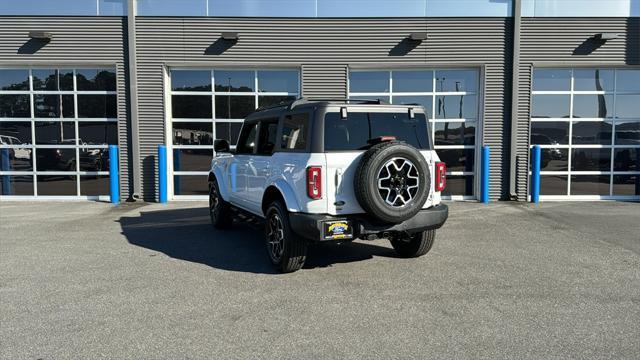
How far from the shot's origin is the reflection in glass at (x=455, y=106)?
11.9 m

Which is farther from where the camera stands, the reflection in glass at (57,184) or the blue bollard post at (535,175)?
the reflection in glass at (57,184)

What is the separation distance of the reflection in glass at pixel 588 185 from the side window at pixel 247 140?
352 inches

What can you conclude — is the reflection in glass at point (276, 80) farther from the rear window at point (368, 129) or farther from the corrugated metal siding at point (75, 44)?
the rear window at point (368, 129)

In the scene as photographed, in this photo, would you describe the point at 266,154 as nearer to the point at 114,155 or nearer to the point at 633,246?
the point at 633,246

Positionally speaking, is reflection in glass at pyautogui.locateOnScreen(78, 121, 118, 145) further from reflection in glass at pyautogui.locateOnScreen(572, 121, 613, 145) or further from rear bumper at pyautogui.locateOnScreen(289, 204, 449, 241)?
reflection in glass at pyautogui.locateOnScreen(572, 121, 613, 145)

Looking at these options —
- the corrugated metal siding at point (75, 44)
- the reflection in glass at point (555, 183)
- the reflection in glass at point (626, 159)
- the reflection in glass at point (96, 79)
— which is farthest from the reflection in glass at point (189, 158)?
the reflection in glass at point (626, 159)

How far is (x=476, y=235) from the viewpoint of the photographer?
25.5ft

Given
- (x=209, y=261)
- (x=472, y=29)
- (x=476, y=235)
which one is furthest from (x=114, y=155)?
(x=472, y=29)

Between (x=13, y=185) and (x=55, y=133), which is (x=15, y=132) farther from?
(x=13, y=185)

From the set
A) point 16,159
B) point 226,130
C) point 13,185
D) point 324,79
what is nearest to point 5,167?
point 16,159

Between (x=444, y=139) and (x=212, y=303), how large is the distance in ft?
28.5

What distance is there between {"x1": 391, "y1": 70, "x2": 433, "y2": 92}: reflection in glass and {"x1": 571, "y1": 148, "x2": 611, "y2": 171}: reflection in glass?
13.6 feet

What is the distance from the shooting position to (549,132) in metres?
12.0

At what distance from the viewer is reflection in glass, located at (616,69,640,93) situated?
1200 centimetres
